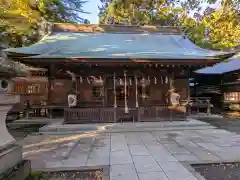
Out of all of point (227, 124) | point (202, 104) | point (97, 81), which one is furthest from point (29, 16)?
point (227, 124)

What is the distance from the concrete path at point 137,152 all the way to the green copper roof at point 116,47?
3.69 meters

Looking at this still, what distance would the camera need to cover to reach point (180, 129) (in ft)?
27.9

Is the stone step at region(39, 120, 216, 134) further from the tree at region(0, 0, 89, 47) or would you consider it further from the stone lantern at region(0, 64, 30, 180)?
the tree at region(0, 0, 89, 47)

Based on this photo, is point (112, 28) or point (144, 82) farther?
point (112, 28)

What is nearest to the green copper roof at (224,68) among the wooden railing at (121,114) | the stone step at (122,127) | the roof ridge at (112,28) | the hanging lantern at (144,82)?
the roof ridge at (112,28)

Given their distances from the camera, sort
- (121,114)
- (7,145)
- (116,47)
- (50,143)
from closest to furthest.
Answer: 1. (7,145)
2. (50,143)
3. (121,114)
4. (116,47)

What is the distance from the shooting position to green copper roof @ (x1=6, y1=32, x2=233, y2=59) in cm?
968

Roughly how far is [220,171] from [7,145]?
3.98m

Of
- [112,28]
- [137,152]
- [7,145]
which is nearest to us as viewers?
[7,145]

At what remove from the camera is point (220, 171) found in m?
4.12

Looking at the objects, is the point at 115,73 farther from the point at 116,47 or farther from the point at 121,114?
the point at 121,114

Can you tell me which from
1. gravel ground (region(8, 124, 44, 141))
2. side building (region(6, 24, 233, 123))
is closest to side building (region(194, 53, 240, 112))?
side building (region(6, 24, 233, 123))

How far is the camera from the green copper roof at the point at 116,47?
31.8 ft

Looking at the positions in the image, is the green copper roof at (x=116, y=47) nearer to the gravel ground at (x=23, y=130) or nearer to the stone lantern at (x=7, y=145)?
the gravel ground at (x=23, y=130)
